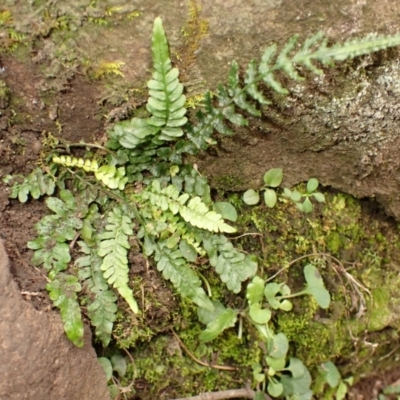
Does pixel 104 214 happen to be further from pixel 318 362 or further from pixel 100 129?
pixel 318 362

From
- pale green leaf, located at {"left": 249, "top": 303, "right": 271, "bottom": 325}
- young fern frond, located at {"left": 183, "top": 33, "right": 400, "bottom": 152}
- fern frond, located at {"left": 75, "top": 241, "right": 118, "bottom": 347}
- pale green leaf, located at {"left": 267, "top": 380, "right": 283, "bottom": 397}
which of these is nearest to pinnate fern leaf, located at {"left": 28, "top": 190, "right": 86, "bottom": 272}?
fern frond, located at {"left": 75, "top": 241, "right": 118, "bottom": 347}

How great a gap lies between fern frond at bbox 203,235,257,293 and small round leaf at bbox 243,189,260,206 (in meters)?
0.37

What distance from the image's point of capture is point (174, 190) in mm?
3074

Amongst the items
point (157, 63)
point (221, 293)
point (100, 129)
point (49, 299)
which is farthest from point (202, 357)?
point (157, 63)

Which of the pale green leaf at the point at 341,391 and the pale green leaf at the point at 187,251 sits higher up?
the pale green leaf at the point at 187,251

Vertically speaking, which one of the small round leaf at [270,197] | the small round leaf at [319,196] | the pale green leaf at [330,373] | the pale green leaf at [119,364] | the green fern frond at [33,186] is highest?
the green fern frond at [33,186]

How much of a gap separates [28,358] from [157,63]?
1.77 metres

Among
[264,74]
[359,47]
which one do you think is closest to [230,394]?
[264,74]

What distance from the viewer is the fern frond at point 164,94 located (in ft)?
8.34

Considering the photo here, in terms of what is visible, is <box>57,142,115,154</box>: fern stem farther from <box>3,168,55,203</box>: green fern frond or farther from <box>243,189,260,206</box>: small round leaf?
<box>243,189,260,206</box>: small round leaf

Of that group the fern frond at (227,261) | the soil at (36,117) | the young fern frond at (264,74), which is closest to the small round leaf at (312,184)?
the soil at (36,117)

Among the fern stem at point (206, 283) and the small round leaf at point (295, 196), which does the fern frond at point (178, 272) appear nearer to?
the fern stem at point (206, 283)

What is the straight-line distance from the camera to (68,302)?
293cm

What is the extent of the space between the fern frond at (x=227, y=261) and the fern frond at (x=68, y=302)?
2.83 feet
